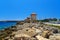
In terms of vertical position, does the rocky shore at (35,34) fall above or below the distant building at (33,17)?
below

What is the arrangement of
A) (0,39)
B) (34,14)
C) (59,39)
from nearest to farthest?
(59,39), (0,39), (34,14)

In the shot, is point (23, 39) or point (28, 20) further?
point (28, 20)

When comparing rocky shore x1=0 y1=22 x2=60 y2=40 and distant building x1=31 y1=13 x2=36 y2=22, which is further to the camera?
distant building x1=31 y1=13 x2=36 y2=22

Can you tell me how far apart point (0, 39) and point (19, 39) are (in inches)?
227

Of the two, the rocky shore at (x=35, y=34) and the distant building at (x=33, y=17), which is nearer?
the rocky shore at (x=35, y=34)

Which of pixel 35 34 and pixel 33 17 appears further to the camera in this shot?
pixel 33 17

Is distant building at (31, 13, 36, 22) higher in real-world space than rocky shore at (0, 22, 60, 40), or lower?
higher

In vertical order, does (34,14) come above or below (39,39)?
above

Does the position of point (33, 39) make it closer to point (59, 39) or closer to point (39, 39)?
point (39, 39)

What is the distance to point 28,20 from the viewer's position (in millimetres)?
25859

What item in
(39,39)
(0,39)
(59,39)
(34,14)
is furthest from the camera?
(34,14)

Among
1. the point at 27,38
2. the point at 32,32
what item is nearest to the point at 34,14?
the point at 32,32

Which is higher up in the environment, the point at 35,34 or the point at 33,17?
the point at 33,17

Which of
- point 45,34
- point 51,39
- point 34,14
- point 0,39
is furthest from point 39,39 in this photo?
point 34,14
